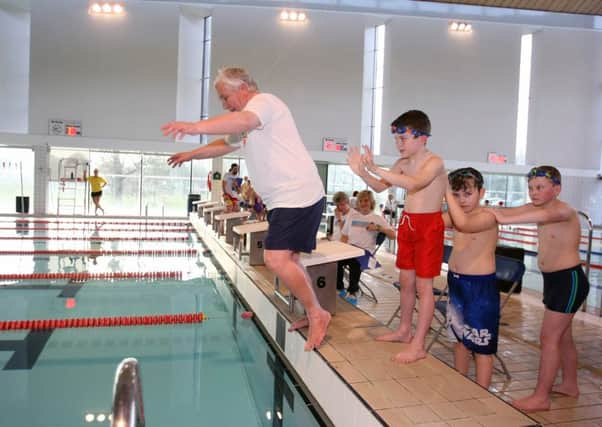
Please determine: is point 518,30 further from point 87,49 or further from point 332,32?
point 87,49

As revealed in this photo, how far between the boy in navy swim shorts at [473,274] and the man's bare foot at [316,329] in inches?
27.2

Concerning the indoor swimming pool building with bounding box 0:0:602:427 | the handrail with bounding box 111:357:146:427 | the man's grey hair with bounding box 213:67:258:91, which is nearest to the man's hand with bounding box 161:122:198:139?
the man's grey hair with bounding box 213:67:258:91

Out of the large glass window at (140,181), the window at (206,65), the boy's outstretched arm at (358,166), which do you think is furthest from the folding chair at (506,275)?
the window at (206,65)

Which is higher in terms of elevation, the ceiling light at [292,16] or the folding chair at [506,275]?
the ceiling light at [292,16]

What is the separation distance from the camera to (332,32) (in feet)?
61.8

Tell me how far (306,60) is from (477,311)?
56.9 ft

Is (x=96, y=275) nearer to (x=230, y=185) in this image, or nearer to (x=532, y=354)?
(x=230, y=185)

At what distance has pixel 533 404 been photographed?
2.54m

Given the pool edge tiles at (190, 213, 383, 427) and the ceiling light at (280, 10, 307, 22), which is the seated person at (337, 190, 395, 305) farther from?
the ceiling light at (280, 10, 307, 22)

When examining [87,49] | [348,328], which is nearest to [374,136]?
[87,49]

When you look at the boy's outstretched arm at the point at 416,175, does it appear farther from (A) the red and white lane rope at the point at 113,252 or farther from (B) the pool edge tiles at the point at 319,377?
(A) the red and white lane rope at the point at 113,252

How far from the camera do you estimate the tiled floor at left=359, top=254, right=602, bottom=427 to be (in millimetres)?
2580

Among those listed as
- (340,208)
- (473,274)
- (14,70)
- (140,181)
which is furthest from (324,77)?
(473,274)

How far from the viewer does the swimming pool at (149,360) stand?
273 centimetres
